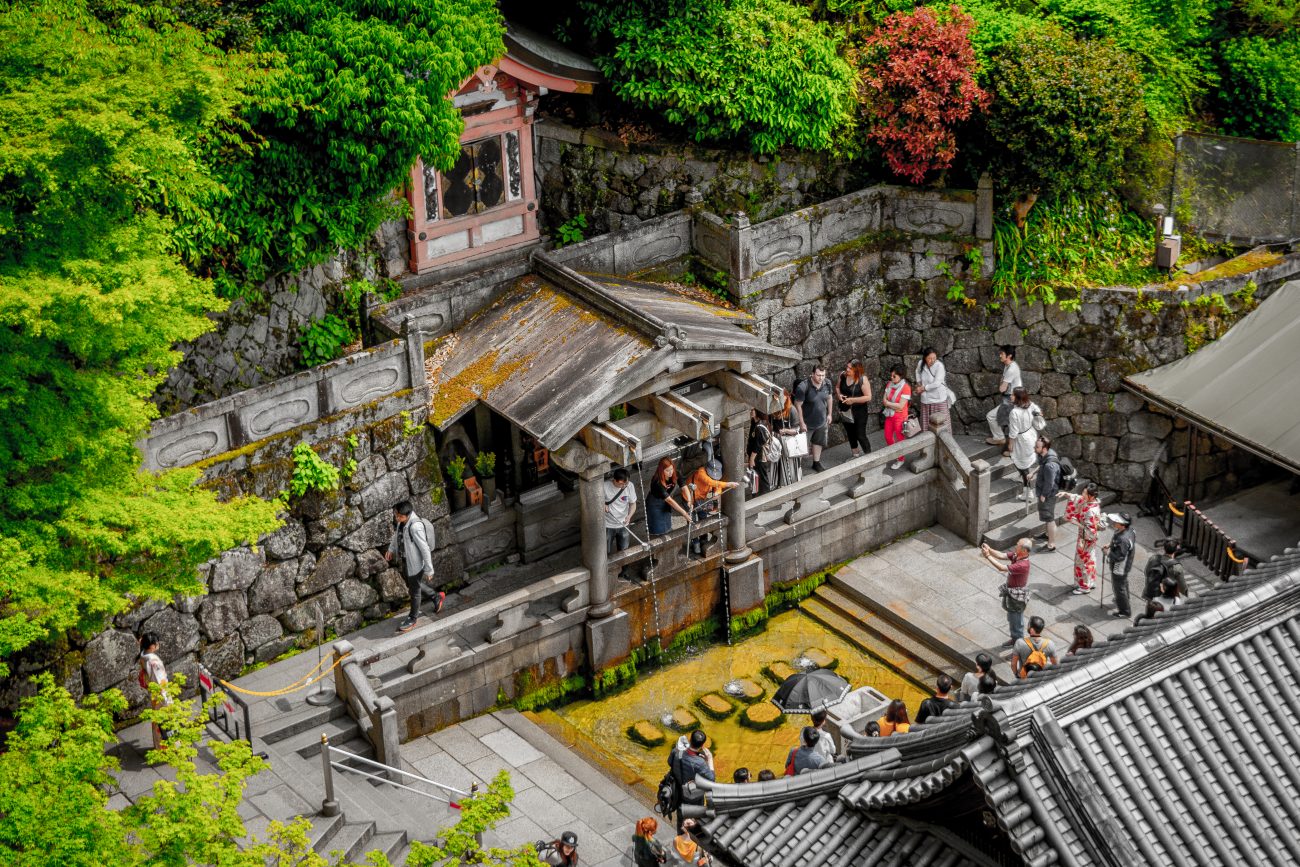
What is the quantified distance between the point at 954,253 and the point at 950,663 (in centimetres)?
904

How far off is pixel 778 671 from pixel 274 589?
890 cm

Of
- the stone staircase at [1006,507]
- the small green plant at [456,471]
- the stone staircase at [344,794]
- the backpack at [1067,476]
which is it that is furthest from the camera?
the stone staircase at [1006,507]

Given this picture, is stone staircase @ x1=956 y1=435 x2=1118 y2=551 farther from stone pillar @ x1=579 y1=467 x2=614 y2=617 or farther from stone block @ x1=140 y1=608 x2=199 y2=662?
stone block @ x1=140 y1=608 x2=199 y2=662

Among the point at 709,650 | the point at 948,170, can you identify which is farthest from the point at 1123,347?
the point at 709,650

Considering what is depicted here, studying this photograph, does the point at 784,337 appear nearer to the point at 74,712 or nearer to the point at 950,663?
the point at 950,663

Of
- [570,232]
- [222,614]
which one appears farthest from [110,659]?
[570,232]

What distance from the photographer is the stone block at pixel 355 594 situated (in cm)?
3127

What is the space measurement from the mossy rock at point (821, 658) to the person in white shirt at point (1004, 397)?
5.95 metres

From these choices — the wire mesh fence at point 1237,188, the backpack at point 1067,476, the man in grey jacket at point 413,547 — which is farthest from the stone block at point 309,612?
the wire mesh fence at point 1237,188

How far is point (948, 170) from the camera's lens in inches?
1459

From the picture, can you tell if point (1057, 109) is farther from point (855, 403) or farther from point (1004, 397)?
point (855, 403)

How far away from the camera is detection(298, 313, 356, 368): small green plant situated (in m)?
31.9

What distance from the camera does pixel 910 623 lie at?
3278cm

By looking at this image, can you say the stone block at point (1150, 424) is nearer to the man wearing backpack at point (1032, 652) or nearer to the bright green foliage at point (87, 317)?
the man wearing backpack at point (1032, 652)
